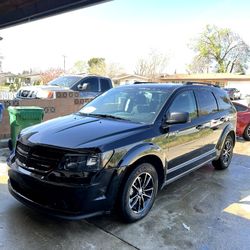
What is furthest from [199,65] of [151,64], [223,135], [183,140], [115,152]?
[115,152]

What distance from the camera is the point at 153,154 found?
3887 mm

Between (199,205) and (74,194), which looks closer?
(74,194)

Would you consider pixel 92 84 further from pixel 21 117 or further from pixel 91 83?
pixel 21 117

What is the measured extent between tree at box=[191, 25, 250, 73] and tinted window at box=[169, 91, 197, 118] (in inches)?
2125

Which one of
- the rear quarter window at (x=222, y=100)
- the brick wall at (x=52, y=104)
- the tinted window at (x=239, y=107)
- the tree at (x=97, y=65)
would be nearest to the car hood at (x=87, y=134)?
the rear quarter window at (x=222, y=100)

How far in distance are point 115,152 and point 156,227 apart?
109 centimetres

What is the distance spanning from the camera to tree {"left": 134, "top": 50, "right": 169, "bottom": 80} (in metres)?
53.3

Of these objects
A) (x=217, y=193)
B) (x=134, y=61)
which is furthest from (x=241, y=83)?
(x=217, y=193)

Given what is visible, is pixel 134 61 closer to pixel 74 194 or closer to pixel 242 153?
pixel 242 153

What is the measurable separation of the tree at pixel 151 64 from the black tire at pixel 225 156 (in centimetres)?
4759

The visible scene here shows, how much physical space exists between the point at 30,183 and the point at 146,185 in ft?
4.71

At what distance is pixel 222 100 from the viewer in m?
6.07

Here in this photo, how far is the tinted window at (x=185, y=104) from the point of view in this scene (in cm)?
456

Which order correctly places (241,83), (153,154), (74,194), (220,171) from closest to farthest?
(74,194) → (153,154) → (220,171) → (241,83)
